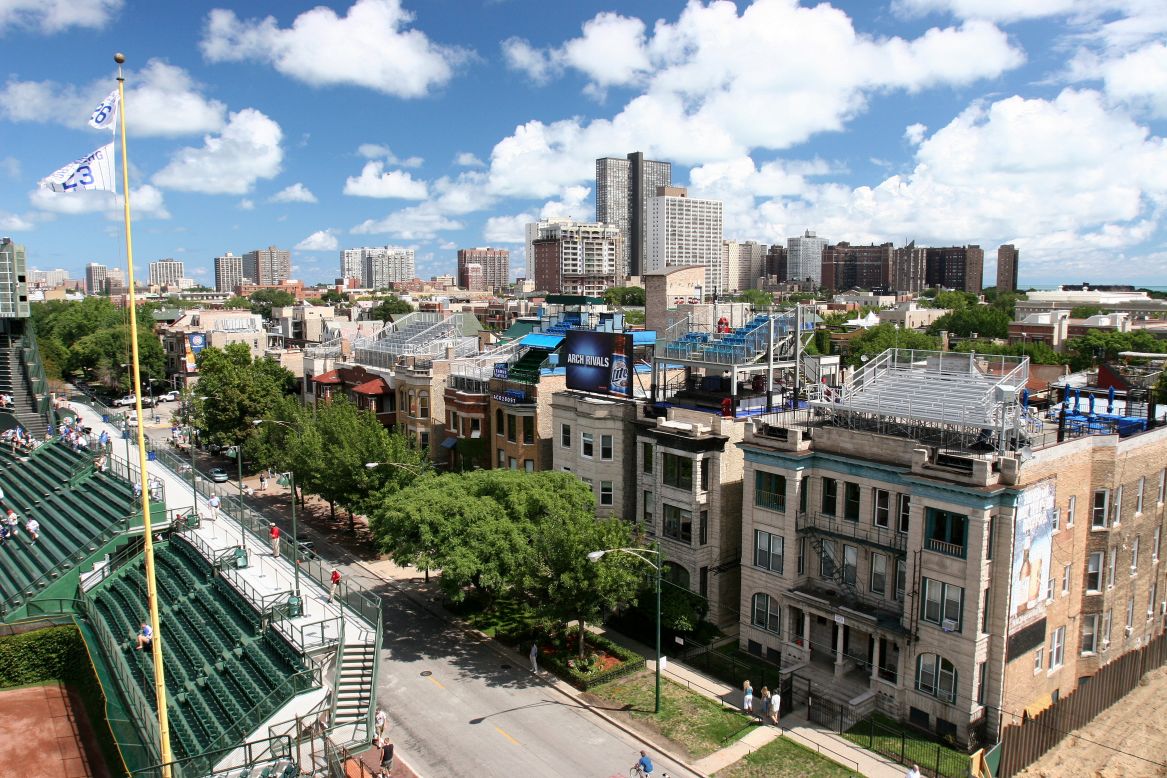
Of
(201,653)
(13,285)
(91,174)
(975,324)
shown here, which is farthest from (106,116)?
(975,324)

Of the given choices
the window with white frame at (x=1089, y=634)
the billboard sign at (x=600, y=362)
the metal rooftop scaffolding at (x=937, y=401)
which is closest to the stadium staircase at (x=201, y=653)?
the billboard sign at (x=600, y=362)

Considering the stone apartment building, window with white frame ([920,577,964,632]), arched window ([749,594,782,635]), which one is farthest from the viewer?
arched window ([749,594,782,635])

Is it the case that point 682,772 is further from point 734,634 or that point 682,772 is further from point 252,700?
point 252,700

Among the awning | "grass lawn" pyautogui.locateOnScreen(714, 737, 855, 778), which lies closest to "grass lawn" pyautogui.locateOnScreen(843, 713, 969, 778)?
"grass lawn" pyautogui.locateOnScreen(714, 737, 855, 778)

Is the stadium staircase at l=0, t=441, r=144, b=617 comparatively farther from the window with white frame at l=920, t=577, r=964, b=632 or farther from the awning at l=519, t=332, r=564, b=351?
the window with white frame at l=920, t=577, r=964, b=632

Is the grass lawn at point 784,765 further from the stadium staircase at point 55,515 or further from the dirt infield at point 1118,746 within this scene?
the stadium staircase at point 55,515

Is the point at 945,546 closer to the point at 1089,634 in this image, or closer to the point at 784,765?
the point at 784,765
